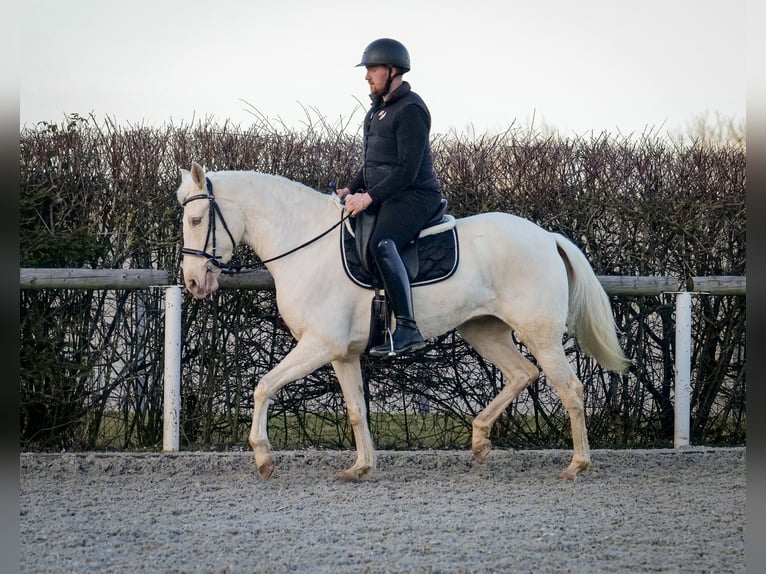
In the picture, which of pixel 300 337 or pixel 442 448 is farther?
pixel 442 448

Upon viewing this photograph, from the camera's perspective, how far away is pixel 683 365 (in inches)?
289

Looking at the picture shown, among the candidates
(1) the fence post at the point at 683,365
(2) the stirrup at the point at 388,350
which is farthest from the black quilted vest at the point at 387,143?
(1) the fence post at the point at 683,365

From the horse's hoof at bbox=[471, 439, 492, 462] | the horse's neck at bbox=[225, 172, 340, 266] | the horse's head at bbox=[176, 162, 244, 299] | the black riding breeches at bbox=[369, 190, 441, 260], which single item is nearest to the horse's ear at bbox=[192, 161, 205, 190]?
the horse's head at bbox=[176, 162, 244, 299]

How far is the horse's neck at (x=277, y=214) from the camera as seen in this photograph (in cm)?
639

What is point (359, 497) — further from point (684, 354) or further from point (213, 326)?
point (684, 354)

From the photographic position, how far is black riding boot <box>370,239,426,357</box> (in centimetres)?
603

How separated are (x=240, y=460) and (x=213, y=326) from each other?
1.10 metres

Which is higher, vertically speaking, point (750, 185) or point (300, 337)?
point (750, 185)

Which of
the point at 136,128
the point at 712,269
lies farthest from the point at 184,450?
the point at 712,269

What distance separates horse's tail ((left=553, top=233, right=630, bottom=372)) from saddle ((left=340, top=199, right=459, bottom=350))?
37.8 inches

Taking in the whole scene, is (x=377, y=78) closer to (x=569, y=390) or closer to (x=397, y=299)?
(x=397, y=299)

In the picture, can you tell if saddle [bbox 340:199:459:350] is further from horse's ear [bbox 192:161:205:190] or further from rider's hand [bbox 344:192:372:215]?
horse's ear [bbox 192:161:205:190]

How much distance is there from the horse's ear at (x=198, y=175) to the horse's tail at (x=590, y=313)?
8.58 ft

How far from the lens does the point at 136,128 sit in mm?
7594
